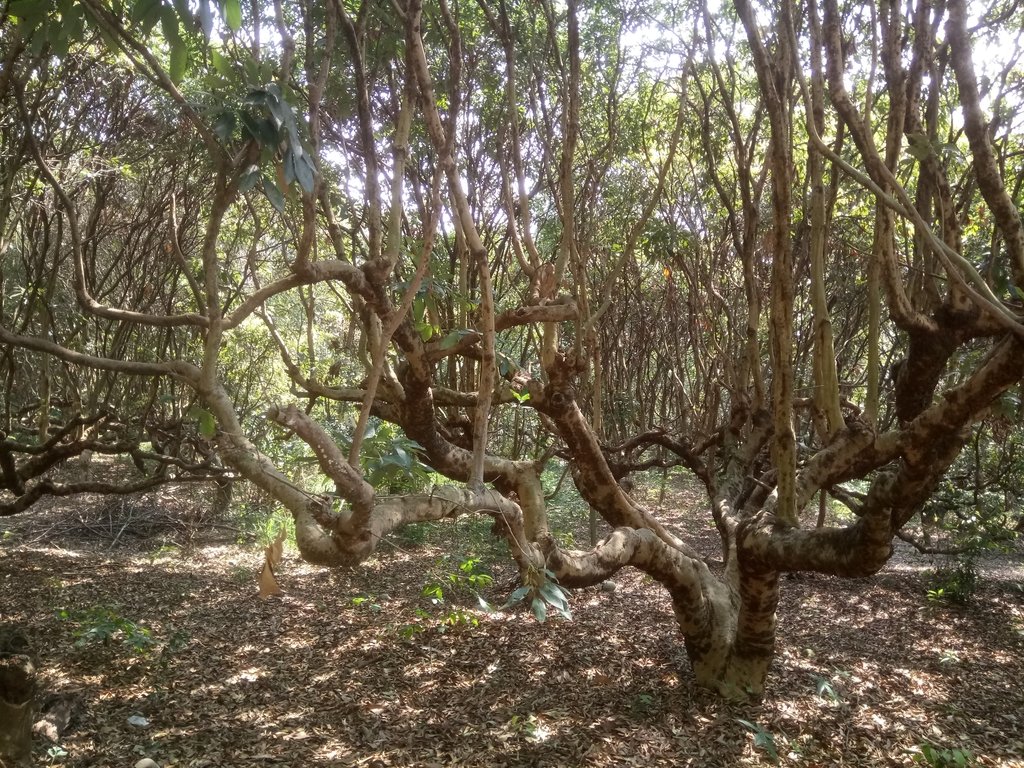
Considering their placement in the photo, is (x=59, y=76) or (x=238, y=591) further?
(x=238, y=591)

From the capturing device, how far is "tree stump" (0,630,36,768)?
3143mm

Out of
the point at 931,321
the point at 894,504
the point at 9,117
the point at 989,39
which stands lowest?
the point at 894,504

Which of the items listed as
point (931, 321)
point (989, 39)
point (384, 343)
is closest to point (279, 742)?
point (384, 343)

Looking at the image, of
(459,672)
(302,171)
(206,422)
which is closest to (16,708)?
(206,422)

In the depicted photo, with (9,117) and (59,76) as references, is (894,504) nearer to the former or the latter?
(59,76)

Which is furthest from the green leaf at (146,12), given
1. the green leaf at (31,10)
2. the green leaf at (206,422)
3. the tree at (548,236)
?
the green leaf at (206,422)

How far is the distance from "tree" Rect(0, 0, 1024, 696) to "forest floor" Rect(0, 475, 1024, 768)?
66 cm

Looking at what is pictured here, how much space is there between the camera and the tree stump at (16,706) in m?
3.14

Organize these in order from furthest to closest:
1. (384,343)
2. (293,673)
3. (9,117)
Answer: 1. (9,117)
2. (293,673)
3. (384,343)

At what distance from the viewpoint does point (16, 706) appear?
3.19 m

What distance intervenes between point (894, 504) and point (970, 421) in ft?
1.74

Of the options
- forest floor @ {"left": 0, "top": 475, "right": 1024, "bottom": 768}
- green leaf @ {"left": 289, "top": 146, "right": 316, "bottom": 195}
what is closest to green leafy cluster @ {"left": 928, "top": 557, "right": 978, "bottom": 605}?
forest floor @ {"left": 0, "top": 475, "right": 1024, "bottom": 768}

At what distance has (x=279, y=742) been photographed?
3.76 m

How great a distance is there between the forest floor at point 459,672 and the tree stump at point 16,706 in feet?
0.60
